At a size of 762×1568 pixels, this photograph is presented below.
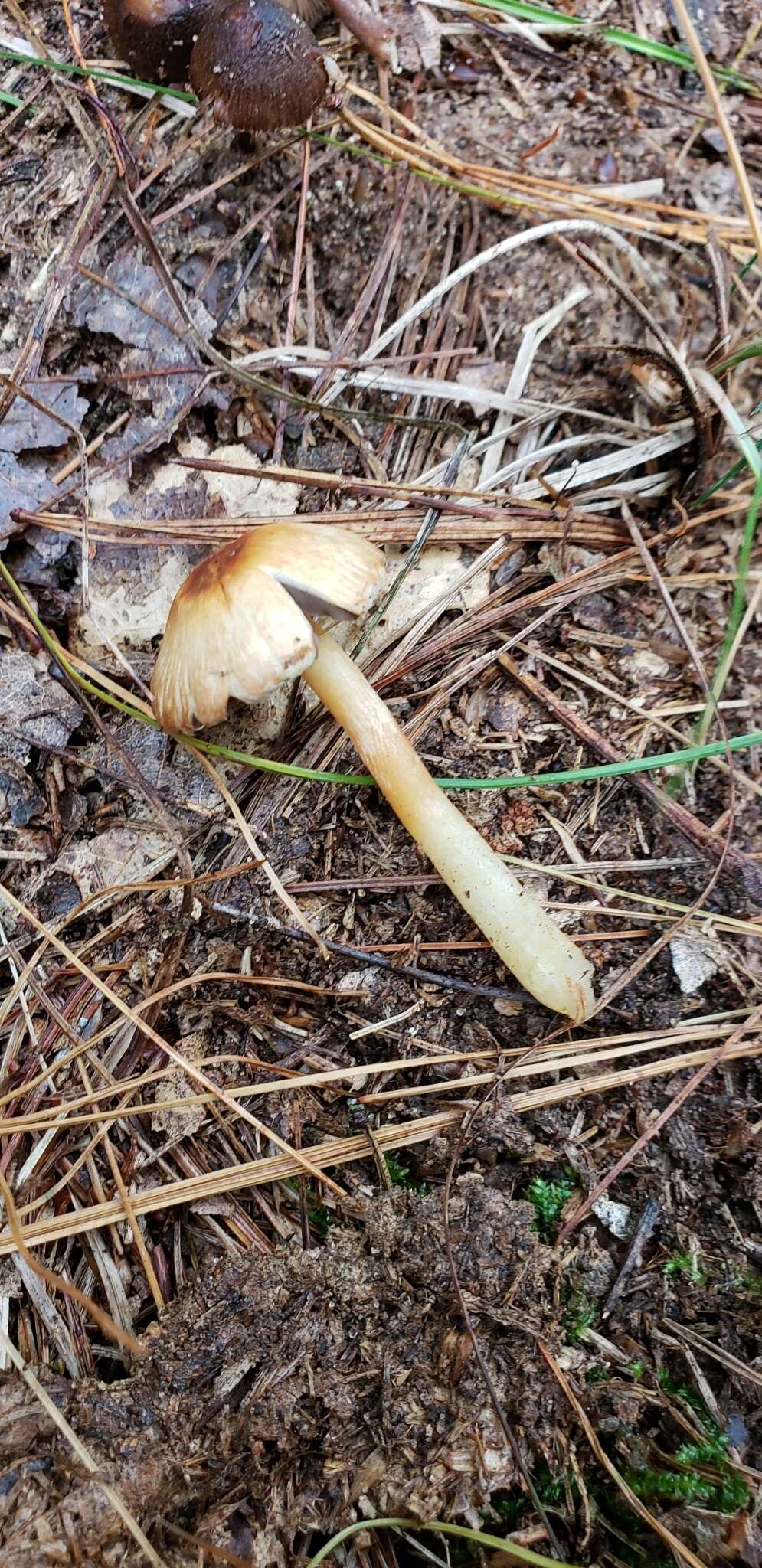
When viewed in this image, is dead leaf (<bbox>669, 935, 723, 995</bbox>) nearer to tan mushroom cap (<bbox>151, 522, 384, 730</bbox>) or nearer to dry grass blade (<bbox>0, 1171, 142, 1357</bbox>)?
tan mushroom cap (<bbox>151, 522, 384, 730</bbox>)

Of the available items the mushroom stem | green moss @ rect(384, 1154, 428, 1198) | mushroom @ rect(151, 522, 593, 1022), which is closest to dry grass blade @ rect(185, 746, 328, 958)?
mushroom @ rect(151, 522, 593, 1022)

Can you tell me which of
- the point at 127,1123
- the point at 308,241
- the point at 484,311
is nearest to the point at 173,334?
the point at 308,241

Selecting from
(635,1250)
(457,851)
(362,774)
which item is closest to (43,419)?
(362,774)

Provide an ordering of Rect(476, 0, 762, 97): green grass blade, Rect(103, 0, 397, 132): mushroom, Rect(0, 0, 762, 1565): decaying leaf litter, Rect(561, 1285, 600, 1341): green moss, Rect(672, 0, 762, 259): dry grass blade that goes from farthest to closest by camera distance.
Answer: Rect(476, 0, 762, 97): green grass blade → Rect(103, 0, 397, 132): mushroom → Rect(672, 0, 762, 259): dry grass blade → Rect(561, 1285, 600, 1341): green moss → Rect(0, 0, 762, 1565): decaying leaf litter

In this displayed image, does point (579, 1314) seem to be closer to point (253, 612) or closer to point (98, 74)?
point (253, 612)

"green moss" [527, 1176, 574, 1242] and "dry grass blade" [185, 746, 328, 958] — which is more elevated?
"dry grass blade" [185, 746, 328, 958]

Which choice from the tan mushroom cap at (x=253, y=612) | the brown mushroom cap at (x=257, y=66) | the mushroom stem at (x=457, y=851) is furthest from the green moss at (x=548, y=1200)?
the brown mushroom cap at (x=257, y=66)

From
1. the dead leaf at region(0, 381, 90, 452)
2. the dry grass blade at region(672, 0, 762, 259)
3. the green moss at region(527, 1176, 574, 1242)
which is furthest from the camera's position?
the dead leaf at region(0, 381, 90, 452)
